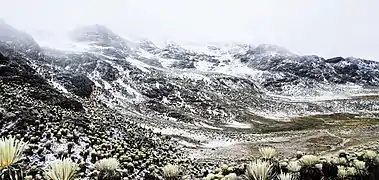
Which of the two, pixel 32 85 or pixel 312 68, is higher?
pixel 32 85

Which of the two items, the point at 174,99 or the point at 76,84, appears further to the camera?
the point at 174,99

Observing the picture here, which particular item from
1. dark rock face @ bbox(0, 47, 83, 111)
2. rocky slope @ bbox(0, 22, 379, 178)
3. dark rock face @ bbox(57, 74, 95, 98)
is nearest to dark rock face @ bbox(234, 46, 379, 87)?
rocky slope @ bbox(0, 22, 379, 178)

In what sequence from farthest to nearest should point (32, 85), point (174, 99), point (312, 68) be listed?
point (312, 68) < point (174, 99) < point (32, 85)

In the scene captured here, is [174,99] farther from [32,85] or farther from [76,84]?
[32,85]

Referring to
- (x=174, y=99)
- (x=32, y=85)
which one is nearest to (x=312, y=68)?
(x=174, y=99)

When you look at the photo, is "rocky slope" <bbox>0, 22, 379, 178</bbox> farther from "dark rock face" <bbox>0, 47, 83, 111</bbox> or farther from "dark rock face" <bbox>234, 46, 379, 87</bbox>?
"dark rock face" <bbox>234, 46, 379, 87</bbox>

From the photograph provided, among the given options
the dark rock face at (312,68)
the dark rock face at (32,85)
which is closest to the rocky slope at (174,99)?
the dark rock face at (32,85)

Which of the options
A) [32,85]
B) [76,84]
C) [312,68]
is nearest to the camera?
[32,85]

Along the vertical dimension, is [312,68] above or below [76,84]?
below

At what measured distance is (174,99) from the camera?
3472 inches

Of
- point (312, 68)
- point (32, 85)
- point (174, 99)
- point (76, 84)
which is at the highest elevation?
point (32, 85)

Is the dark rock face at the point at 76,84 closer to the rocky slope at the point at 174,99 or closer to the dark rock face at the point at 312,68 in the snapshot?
the rocky slope at the point at 174,99

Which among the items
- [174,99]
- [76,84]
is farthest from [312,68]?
[76,84]

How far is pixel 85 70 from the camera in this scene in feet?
282
